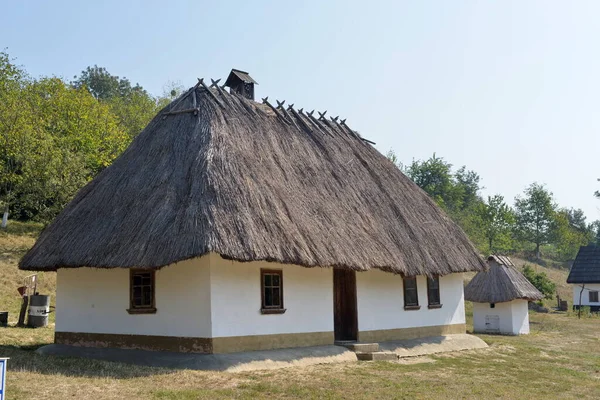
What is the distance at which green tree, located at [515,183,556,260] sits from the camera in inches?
2719

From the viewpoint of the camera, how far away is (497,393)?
12578 millimetres

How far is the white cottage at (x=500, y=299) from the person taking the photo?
85.1ft

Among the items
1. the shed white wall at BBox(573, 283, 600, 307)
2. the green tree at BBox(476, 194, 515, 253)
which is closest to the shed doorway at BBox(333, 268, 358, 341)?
the shed white wall at BBox(573, 283, 600, 307)

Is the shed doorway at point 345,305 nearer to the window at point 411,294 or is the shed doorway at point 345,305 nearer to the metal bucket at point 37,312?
the window at point 411,294

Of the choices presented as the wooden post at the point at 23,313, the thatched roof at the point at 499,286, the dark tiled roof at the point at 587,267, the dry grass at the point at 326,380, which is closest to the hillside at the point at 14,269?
the wooden post at the point at 23,313

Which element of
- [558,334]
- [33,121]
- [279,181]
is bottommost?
[558,334]

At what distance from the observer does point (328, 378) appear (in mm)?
12922

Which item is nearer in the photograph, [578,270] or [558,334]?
[558,334]

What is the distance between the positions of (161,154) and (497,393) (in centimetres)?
968

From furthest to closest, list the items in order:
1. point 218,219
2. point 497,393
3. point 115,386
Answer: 1. point 218,219
2. point 497,393
3. point 115,386

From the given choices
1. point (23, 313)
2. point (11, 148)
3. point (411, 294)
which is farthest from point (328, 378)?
point (11, 148)

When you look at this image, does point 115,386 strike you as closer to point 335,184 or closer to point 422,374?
point 422,374

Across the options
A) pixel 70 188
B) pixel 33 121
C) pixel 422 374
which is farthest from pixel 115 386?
pixel 33 121

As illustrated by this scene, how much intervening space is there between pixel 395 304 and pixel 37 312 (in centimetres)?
1105
